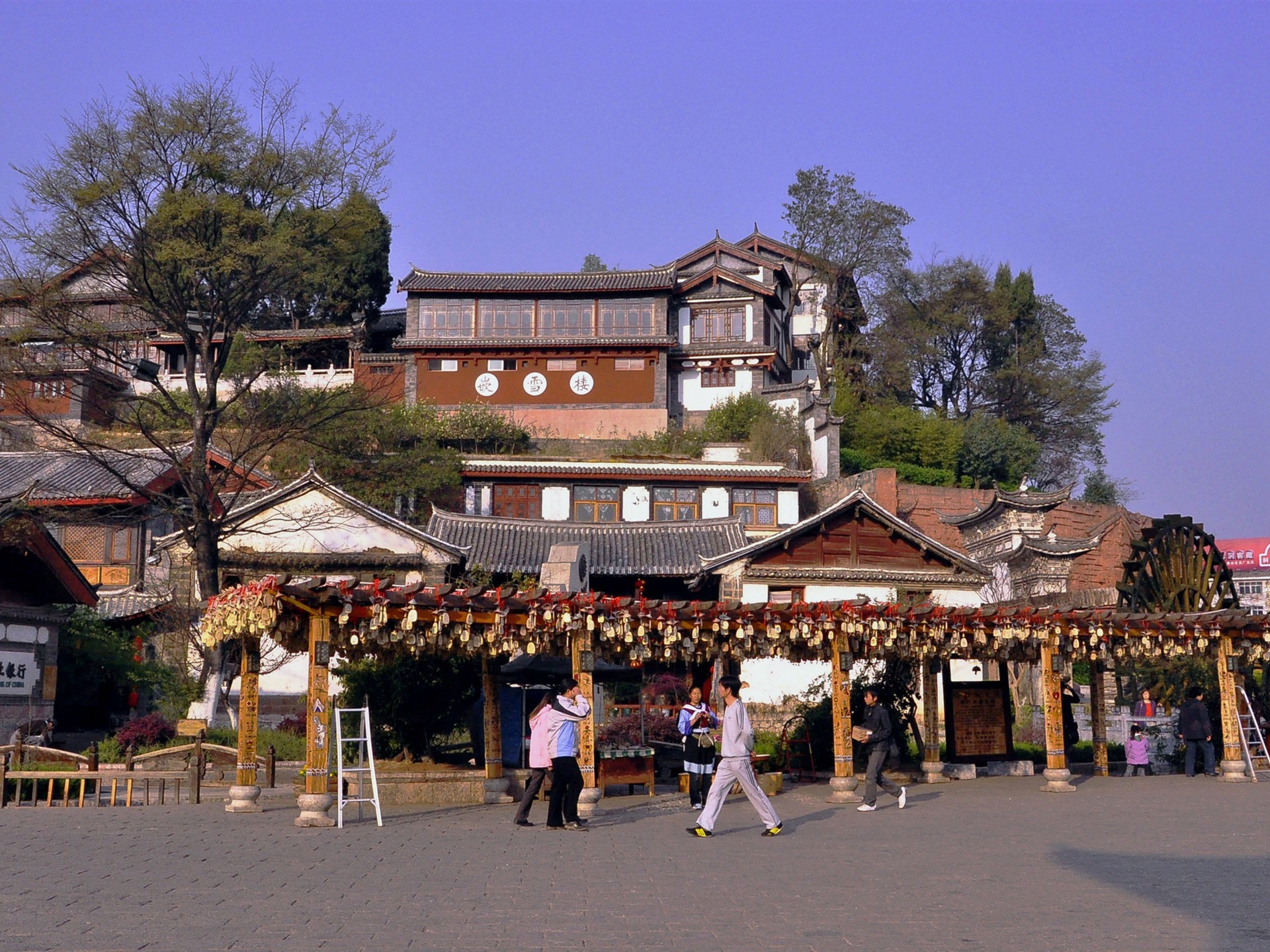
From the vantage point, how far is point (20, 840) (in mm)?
12047

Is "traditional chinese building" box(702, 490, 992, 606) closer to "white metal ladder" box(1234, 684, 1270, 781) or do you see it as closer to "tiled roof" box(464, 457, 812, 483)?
"tiled roof" box(464, 457, 812, 483)

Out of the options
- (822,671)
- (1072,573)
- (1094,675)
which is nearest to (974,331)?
(1072,573)

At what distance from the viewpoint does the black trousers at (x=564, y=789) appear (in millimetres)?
13219

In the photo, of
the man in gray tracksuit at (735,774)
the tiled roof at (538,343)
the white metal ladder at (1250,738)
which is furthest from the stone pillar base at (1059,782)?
the tiled roof at (538,343)

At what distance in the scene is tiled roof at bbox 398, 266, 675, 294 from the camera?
168ft

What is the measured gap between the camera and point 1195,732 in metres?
20.5

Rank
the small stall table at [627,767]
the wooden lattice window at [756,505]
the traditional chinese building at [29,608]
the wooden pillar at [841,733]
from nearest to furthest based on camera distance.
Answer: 1. the wooden pillar at [841,733]
2. the small stall table at [627,767]
3. the traditional chinese building at [29,608]
4. the wooden lattice window at [756,505]

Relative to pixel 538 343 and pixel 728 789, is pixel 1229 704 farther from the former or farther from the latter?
pixel 538 343

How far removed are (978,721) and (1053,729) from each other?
316cm

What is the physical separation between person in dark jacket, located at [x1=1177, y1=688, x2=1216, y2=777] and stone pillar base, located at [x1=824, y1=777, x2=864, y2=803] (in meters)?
7.21

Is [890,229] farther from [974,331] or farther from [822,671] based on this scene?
[822,671]

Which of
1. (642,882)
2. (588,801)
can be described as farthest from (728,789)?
(642,882)

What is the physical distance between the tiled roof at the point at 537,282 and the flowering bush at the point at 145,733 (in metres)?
31.8

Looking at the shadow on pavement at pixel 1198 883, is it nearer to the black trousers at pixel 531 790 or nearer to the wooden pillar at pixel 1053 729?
the black trousers at pixel 531 790
